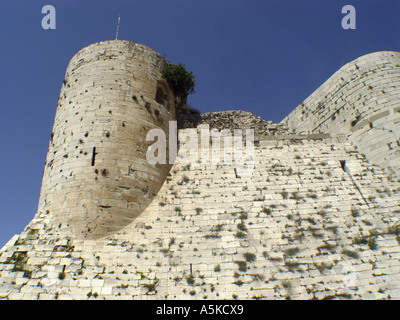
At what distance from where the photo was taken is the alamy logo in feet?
29.8

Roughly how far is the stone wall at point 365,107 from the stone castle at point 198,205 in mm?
46

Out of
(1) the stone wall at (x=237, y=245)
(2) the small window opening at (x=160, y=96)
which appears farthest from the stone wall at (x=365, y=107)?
(2) the small window opening at (x=160, y=96)

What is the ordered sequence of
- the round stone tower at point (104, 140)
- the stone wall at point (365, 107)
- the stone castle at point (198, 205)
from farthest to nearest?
the stone wall at point (365, 107) < the round stone tower at point (104, 140) < the stone castle at point (198, 205)

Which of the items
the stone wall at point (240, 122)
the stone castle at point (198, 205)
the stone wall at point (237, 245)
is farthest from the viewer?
the stone wall at point (240, 122)

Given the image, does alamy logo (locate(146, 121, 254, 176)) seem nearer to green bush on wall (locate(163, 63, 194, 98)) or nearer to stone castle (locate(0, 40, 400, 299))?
stone castle (locate(0, 40, 400, 299))

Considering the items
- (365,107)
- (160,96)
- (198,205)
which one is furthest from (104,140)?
(365,107)

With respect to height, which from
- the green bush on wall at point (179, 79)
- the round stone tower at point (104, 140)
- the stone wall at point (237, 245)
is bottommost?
the stone wall at point (237, 245)

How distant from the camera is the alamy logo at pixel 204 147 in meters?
9.07

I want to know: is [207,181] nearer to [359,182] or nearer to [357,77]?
[359,182]

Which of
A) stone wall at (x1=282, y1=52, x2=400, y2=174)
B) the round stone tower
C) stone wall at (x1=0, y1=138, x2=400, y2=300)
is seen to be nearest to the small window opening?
the round stone tower

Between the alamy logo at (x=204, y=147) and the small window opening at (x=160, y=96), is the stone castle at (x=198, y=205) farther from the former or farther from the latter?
the alamy logo at (x=204, y=147)

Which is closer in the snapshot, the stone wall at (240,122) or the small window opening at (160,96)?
the small window opening at (160,96)
